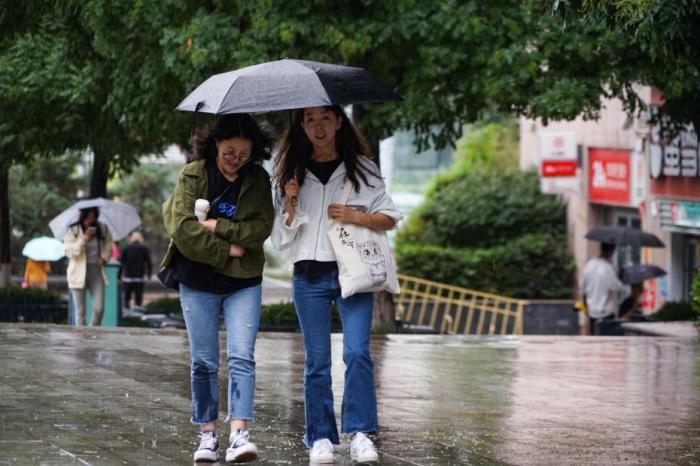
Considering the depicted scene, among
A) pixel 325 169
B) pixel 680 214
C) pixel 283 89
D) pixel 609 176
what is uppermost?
pixel 609 176

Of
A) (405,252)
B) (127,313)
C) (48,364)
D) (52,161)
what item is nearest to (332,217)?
(48,364)

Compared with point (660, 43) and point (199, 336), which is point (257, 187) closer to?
point (199, 336)

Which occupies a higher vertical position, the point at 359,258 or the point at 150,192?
the point at 150,192

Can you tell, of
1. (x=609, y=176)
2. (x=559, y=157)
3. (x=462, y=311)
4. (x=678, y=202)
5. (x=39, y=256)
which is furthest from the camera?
(x=559, y=157)

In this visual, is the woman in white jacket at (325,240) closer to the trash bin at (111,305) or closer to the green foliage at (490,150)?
the trash bin at (111,305)

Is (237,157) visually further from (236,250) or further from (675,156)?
(675,156)

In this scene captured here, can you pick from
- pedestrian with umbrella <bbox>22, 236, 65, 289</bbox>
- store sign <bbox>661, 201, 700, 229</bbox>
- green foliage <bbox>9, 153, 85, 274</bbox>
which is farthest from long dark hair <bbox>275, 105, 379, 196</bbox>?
green foliage <bbox>9, 153, 85, 274</bbox>

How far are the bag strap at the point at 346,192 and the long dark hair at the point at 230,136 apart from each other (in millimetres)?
382

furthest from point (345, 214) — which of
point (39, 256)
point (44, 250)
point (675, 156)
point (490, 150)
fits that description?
point (490, 150)

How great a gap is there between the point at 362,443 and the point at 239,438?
575 mm

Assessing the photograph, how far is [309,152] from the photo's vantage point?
7.66 meters

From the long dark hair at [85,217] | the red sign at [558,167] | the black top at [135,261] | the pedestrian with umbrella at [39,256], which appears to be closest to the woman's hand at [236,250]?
the long dark hair at [85,217]

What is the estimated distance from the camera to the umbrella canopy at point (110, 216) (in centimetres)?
1969

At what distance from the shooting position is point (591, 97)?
16828mm
